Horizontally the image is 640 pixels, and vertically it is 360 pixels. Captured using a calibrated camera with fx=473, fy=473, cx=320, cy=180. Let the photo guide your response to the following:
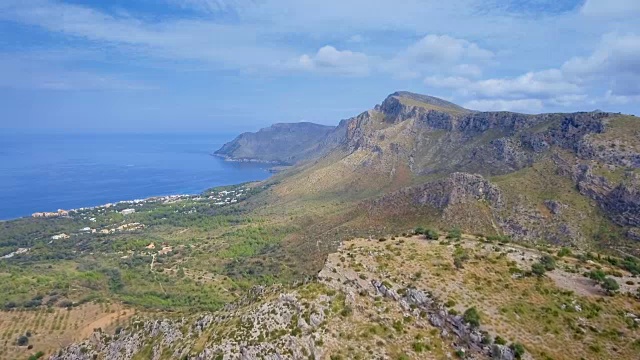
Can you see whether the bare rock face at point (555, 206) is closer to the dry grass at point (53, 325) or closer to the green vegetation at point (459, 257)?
the green vegetation at point (459, 257)

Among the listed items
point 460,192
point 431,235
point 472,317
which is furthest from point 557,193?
point 472,317

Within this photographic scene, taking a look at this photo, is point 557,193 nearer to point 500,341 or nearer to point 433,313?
point 433,313

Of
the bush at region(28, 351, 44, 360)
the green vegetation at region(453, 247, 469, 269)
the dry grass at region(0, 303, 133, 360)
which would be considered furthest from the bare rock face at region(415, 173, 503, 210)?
the bush at region(28, 351, 44, 360)

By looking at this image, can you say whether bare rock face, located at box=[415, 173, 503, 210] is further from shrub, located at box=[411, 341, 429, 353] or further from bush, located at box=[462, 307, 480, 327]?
shrub, located at box=[411, 341, 429, 353]

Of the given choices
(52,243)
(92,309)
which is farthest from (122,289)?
(52,243)

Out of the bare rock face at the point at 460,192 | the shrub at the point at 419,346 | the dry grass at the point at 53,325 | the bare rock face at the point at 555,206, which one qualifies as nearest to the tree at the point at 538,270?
the shrub at the point at 419,346

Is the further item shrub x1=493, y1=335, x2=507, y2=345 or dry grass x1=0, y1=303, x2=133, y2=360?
dry grass x1=0, y1=303, x2=133, y2=360
